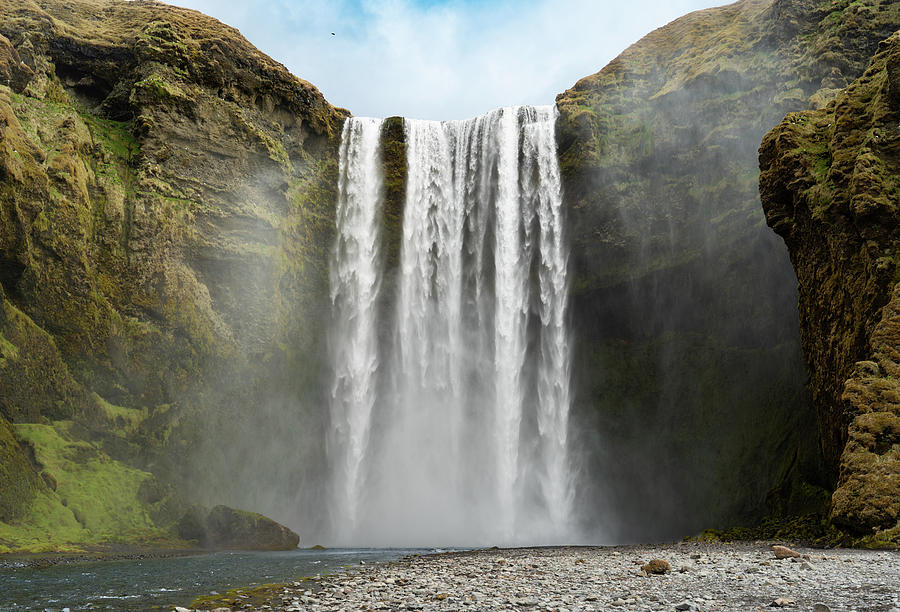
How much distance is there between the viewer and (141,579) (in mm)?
13078

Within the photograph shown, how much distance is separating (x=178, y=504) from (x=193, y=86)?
2130cm

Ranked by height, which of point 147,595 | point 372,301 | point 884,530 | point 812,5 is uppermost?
point 812,5

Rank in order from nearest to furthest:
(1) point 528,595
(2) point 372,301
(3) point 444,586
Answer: (1) point 528,595
(3) point 444,586
(2) point 372,301

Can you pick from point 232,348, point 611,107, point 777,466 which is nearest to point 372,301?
point 232,348

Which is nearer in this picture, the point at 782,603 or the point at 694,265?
the point at 782,603

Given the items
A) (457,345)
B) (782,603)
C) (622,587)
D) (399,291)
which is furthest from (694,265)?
(782,603)

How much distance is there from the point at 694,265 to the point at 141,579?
26659 millimetres

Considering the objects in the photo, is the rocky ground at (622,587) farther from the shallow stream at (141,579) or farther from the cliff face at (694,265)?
the cliff face at (694,265)

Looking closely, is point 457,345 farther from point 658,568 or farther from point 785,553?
point 658,568

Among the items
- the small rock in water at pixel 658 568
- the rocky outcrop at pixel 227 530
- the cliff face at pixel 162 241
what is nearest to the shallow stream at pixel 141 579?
the rocky outcrop at pixel 227 530

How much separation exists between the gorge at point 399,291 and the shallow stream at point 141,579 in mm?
7194

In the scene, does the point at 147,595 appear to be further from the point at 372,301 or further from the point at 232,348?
the point at 372,301

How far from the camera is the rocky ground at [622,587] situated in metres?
7.28

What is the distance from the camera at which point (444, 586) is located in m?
9.77
